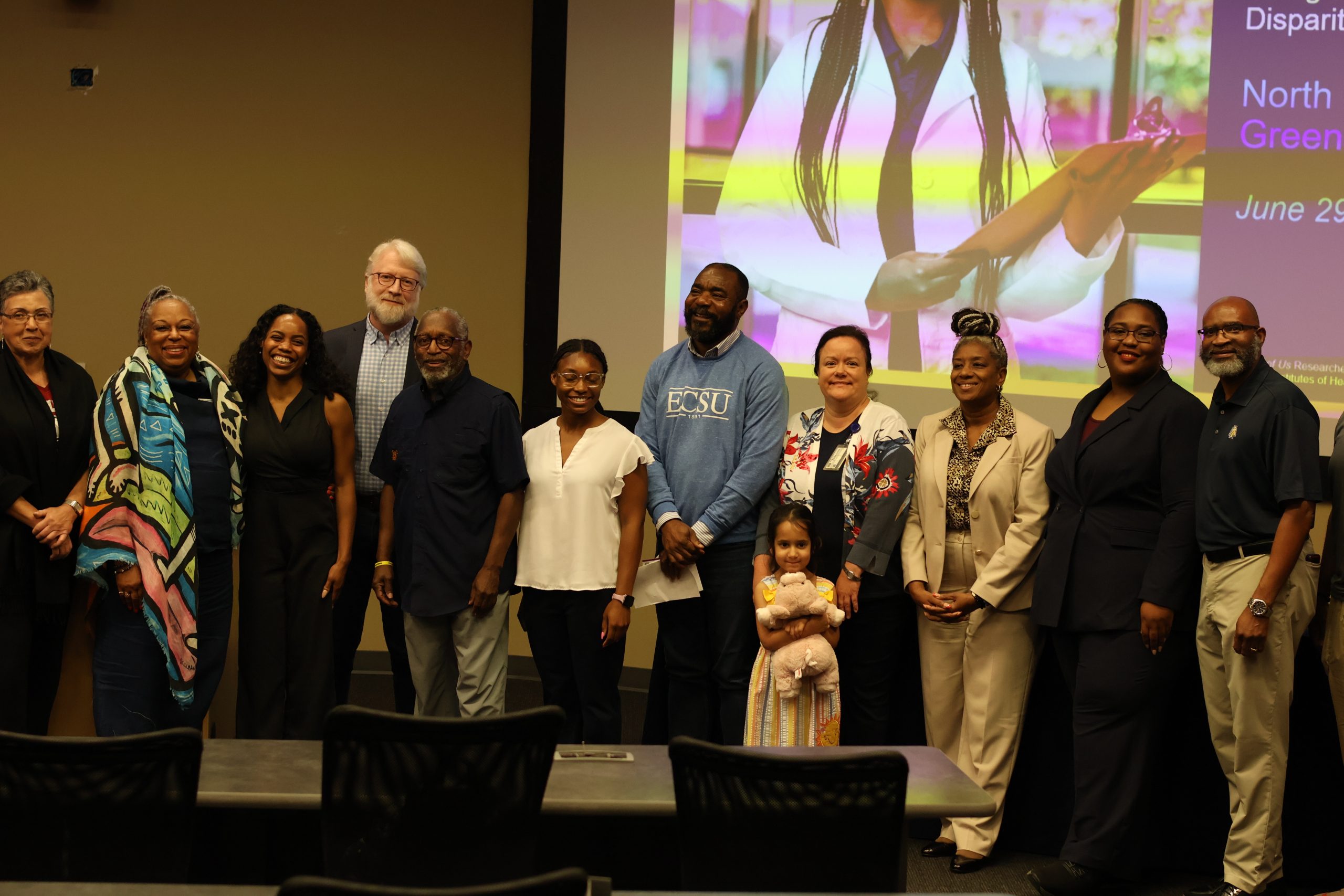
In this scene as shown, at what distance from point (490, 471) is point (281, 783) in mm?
1656

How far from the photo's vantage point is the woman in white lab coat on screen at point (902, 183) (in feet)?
16.0

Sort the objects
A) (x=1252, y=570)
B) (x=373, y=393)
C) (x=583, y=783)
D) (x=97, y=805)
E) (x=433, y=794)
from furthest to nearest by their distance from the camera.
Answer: (x=373, y=393)
(x=1252, y=570)
(x=583, y=783)
(x=433, y=794)
(x=97, y=805)

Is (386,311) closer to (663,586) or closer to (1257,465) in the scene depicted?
(663,586)

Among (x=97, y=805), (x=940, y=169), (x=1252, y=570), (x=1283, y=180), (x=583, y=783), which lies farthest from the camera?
(x=940, y=169)

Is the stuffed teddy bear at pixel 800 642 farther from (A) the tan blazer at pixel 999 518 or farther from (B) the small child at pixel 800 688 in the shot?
(A) the tan blazer at pixel 999 518

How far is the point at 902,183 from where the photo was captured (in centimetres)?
506

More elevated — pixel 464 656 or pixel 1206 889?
pixel 464 656

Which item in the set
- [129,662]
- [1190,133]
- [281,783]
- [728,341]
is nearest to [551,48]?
[728,341]

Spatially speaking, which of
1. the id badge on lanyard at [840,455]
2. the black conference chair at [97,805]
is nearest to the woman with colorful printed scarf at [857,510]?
the id badge on lanyard at [840,455]

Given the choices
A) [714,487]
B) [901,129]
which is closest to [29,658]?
[714,487]

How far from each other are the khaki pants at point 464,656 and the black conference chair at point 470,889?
2424 millimetres

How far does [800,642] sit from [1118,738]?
0.94 metres

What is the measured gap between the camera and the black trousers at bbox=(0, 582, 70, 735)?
350 cm

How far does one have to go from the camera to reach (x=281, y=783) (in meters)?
2.20
